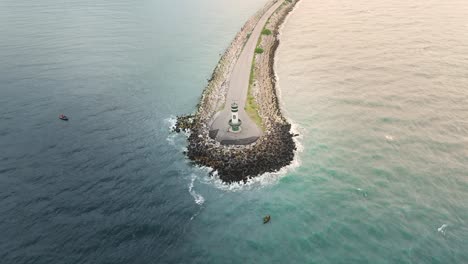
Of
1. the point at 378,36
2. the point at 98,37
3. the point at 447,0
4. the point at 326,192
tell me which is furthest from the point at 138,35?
the point at 447,0

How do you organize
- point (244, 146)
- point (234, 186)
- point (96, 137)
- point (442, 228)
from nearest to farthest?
point (442, 228)
point (234, 186)
point (244, 146)
point (96, 137)

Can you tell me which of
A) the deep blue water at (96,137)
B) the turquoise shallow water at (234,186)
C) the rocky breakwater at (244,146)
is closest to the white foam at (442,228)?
the turquoise shallow water at (234,186)

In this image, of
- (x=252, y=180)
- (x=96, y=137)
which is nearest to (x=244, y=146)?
(x=252, y=180)

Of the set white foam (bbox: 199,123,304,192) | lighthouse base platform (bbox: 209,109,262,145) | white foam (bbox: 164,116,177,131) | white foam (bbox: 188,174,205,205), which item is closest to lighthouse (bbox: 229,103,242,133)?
lighthouse base platform (bbox: 209,109,262,145)

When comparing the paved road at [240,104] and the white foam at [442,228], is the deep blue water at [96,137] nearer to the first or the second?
the paved road at [240,104]

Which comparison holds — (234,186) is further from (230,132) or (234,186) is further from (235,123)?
(235,123)

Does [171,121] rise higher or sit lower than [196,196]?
higher

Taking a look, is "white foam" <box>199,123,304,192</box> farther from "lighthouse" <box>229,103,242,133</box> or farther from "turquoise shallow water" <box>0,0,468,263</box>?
"lighthouse" <box>229,103,242,133</box>
